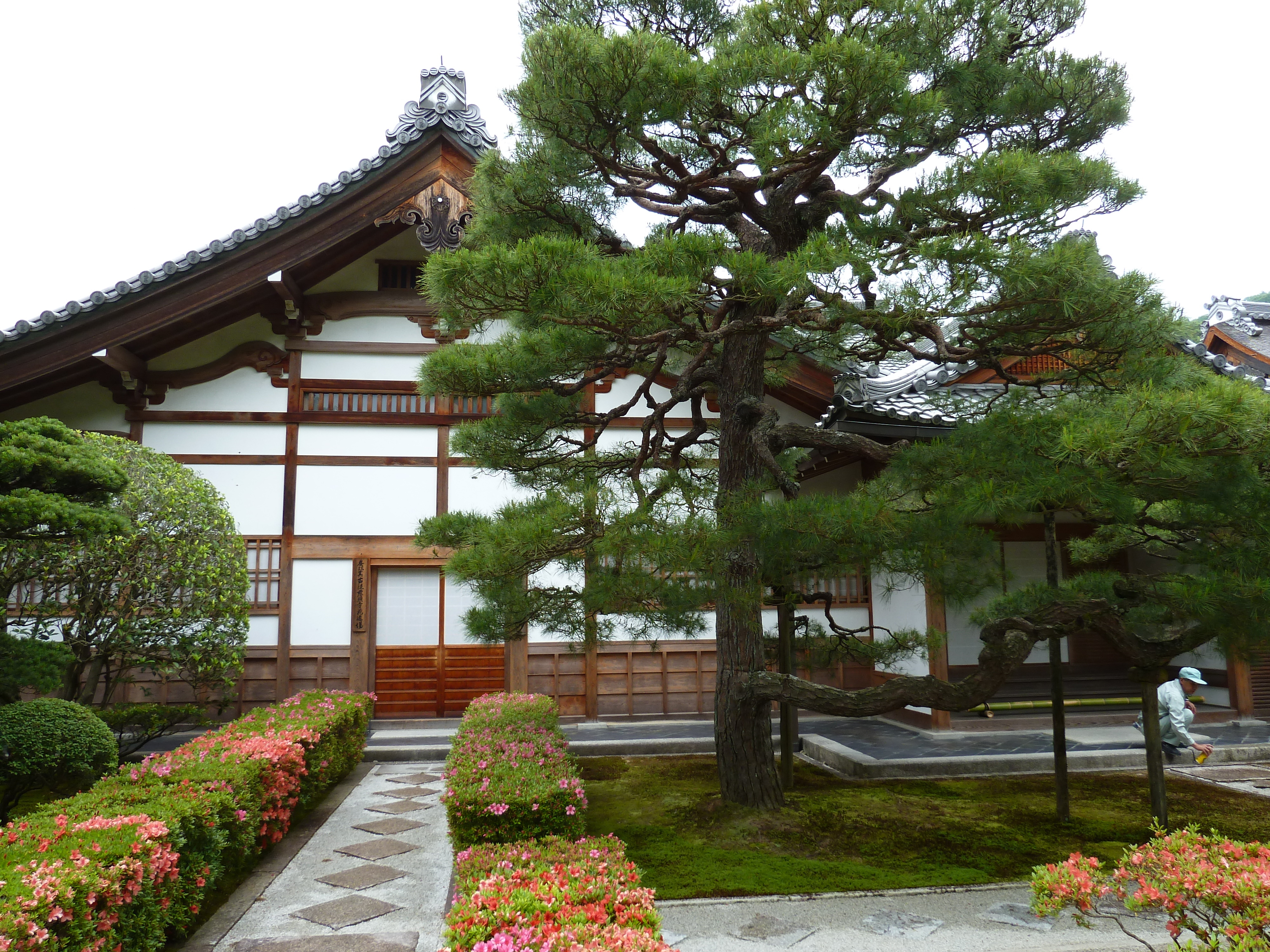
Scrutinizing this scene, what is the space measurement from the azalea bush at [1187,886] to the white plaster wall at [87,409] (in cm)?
1020

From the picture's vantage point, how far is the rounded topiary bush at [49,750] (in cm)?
527

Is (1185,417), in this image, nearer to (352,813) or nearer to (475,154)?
(352,813)

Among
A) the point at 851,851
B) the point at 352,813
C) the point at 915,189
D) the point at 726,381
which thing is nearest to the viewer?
the point at 915,189

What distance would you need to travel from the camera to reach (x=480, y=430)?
6.35 metres

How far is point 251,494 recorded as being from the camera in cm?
964

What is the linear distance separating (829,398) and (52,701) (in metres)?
8.14

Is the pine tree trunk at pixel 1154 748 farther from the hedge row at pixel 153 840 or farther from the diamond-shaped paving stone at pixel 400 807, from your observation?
the hedge row at pixel 153 840

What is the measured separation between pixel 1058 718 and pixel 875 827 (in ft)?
5.82

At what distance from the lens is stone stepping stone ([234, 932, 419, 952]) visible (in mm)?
3982

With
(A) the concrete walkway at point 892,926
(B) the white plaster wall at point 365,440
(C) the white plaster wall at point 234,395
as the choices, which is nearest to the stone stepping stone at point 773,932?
(A) the concrete walkway at point 892,926

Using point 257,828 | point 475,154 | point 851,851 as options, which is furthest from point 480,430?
point 475,154

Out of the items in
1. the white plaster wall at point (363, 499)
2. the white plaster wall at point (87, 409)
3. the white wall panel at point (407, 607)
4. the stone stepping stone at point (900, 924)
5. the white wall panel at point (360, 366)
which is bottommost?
the stone stepping stone at point (900, 924)

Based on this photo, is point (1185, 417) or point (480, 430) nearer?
point (1185, 417)

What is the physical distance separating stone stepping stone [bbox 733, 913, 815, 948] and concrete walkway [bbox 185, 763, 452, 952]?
5.13 ft
